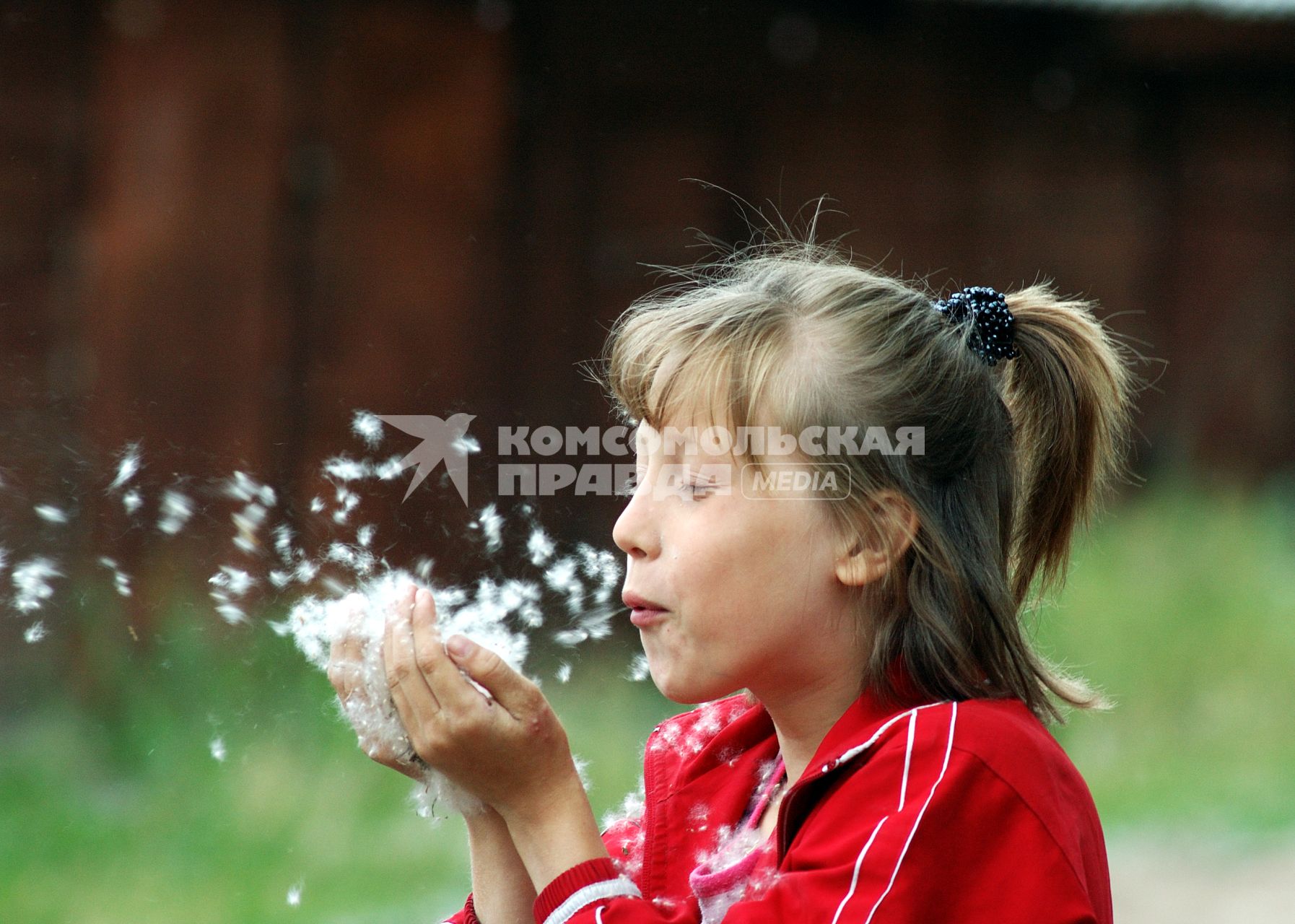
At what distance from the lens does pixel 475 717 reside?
1.22m

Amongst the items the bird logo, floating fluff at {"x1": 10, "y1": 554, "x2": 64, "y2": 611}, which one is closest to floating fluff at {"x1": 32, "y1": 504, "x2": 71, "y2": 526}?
floating fluff at {"x1": 10, "y1": 554, "x2": 64, "y2": 611}

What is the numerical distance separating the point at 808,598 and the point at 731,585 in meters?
0.08

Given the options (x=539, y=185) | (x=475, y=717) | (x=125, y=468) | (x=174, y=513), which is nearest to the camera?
(x=475, y=717)

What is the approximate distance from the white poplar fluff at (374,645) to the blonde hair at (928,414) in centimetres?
32

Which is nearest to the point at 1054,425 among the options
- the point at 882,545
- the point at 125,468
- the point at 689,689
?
the point at 882,545

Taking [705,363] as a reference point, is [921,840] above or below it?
below

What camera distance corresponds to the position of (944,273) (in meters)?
4.34

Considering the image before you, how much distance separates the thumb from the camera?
1240 mm

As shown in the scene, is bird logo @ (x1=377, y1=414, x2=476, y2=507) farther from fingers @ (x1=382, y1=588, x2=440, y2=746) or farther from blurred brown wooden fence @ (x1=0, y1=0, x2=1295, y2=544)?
fingers @ (x1=382, y1=588, x2=440, y2=746)

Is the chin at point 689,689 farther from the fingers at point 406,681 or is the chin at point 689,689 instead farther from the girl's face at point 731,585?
the fingers at point 406,681

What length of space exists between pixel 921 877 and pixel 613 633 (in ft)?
7.48

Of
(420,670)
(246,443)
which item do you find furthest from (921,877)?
(246,443)

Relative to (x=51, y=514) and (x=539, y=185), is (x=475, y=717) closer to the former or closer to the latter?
(x=51, y=514)

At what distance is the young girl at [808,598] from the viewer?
1.14m
